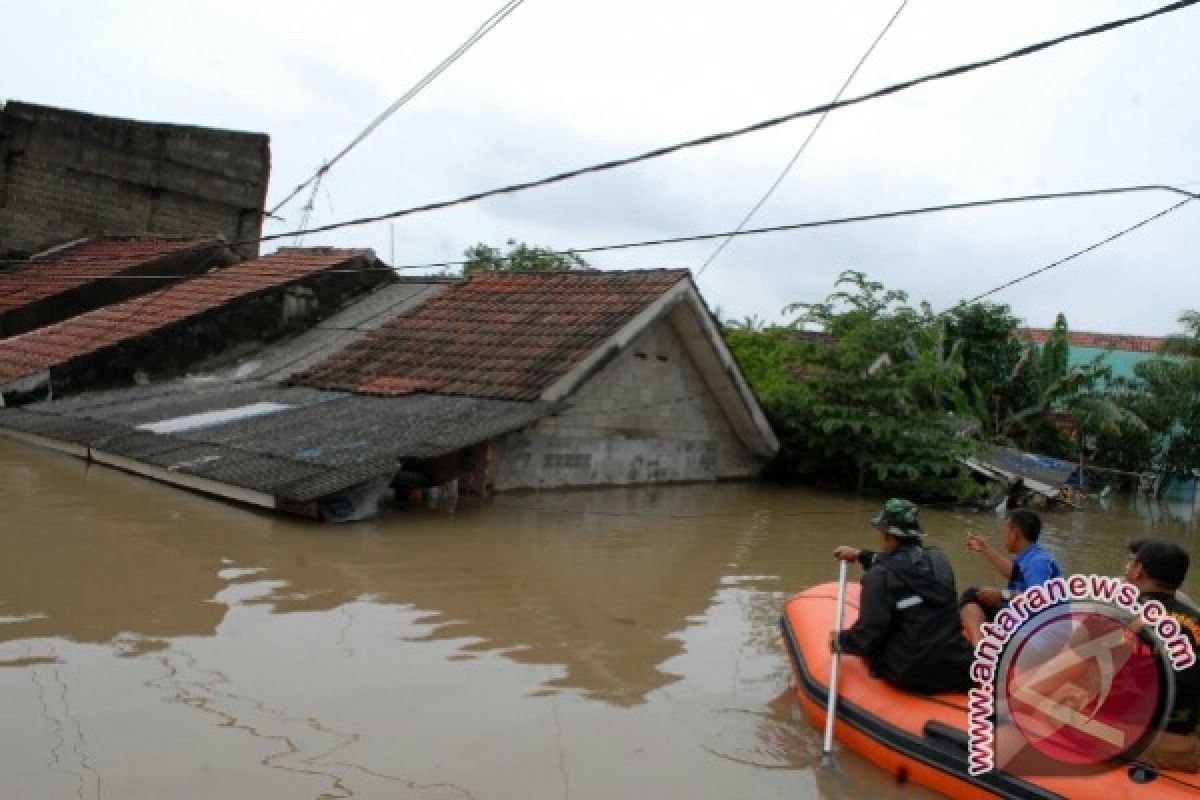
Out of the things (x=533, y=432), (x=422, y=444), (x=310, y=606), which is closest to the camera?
(x=310, y=606)

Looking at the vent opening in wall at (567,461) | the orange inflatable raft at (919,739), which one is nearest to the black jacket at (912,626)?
the orange inflatable raft at (919,739)

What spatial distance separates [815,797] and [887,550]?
1361mm

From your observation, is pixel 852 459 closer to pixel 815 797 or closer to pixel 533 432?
pixel 533 432

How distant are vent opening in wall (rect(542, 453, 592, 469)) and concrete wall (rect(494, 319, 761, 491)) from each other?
0.01 meters

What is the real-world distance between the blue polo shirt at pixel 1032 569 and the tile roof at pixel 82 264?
16632 mm

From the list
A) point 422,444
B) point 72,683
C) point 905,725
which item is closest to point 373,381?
point 422,444

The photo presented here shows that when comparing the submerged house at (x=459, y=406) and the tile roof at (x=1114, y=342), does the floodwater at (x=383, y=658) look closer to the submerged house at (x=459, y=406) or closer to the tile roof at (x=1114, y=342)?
the submerged house at (x=459, y=406)

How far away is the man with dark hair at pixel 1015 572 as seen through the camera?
18.4ft

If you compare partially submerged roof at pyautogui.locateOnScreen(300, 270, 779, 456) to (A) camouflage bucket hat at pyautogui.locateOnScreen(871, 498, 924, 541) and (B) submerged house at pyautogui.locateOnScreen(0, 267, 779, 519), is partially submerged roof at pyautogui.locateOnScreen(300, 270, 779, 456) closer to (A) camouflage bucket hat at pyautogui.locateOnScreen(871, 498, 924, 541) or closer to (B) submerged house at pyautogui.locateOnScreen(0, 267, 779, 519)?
(B) submerged house at pyautogui.locateOnScreen(0, 267, 779, 519)

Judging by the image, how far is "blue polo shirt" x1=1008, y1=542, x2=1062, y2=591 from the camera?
220 inches

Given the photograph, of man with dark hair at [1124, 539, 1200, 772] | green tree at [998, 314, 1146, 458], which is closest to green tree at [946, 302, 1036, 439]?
green tree at [998, 314, 1146, 458]

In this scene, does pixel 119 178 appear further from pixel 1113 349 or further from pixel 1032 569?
pixel 1113 349

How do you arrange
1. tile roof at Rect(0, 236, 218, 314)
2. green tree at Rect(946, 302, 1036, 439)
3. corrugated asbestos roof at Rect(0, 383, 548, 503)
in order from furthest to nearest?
green tree at Rect(946, 302, 1036, 439) → tile roof at Rect(0, 236, 218, 314) → corrugated asbestos roof at Rect(0, 383, 548, 503)

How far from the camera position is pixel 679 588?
8.44 metres
